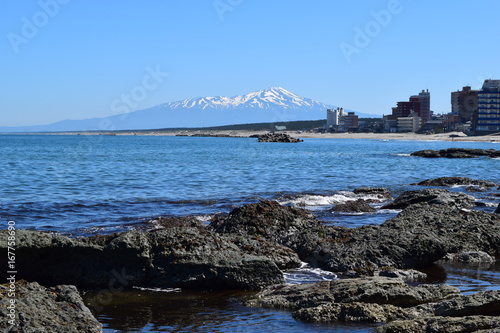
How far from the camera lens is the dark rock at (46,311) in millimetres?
7105

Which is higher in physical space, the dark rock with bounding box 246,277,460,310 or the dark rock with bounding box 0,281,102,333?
the dark rock with bounding box 0,281,102,333

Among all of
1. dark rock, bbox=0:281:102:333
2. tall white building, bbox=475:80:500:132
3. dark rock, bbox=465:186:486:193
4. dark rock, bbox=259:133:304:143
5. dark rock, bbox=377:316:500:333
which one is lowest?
dark rock, bbox=259:133:304:143

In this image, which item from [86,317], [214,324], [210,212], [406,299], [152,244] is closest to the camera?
[86,317]

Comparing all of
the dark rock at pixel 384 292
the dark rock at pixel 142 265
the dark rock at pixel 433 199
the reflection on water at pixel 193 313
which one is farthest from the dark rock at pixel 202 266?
the dark rock at pixel 433 199

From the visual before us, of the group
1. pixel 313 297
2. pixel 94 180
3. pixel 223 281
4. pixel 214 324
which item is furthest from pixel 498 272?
pixel 94 180

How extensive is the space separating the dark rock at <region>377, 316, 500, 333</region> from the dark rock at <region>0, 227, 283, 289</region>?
3.34 m

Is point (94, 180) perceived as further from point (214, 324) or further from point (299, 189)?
point (214, 324)

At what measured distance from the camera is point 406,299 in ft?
31.5

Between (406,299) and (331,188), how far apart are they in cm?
2332

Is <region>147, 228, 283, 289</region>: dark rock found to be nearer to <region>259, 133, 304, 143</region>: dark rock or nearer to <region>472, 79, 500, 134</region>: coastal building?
<region>259, 133, 304, 143</region>: dark rock

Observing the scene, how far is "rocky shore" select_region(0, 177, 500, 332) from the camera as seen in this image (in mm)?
8625

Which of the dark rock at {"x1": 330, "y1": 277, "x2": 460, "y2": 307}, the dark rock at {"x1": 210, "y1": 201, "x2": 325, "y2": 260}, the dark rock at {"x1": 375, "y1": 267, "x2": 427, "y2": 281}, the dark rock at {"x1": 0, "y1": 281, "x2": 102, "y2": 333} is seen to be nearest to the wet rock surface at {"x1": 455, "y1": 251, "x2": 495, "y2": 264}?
the dark rock at {"x1": 375, "y1": 267, "x2": 427, "y2": 281}

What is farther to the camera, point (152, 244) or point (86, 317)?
point (152, 244)

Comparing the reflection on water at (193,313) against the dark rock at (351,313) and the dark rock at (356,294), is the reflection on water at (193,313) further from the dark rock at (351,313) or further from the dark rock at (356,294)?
the dark rock at (356,294)
